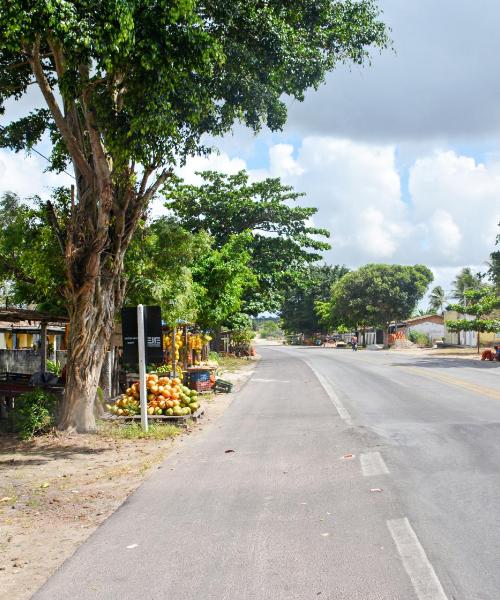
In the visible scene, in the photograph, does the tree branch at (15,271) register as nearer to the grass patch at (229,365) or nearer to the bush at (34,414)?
the bush at (34,414)

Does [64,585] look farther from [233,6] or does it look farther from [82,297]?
[233,6]

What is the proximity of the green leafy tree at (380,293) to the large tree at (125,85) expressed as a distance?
6099cm

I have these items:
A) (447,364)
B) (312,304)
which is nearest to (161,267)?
(447,364)

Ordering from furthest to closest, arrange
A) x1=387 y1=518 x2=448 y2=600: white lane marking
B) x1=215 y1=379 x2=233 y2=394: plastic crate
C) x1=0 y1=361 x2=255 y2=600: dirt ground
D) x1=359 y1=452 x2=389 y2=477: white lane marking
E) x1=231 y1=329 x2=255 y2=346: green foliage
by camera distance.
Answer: x1=231 y1=329 x2=255 y2=346: green foliage, x1=215 y1=379 x2=233 y2=394: plastic crate, x1=359 y1=452 x2=389 y2=477: white lane marking, x1=0 y1=361 x2=255 y2=600: dirt ground, x1=387 y1=518 x2=448 y2=600: white lane marking

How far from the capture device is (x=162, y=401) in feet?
45.5

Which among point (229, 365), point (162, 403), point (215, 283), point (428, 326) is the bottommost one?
point (229, 365)

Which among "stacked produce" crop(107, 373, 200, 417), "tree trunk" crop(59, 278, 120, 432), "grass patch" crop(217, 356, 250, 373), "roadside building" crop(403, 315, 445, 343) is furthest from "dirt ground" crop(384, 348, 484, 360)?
"tree trunk" crop(59, 278, 120, 432)

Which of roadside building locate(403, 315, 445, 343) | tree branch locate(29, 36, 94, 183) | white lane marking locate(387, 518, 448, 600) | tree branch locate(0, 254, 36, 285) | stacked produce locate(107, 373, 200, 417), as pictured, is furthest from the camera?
roadside building locate(403, 315, 445, 343)

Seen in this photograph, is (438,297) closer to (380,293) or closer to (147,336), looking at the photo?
(380,293)

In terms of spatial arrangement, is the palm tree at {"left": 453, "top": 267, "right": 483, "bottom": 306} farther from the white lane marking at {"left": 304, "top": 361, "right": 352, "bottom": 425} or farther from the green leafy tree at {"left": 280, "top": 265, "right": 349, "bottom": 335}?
the white lane marking at {"left": 304, "top": 361, "right": 352, "bottom": 425}

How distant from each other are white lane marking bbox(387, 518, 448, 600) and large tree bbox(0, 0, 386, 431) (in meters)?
7.01

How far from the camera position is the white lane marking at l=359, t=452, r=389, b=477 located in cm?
793

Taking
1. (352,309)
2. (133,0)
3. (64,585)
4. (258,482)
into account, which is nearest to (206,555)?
(64,585)

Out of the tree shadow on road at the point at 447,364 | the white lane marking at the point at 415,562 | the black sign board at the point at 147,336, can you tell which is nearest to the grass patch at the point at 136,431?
the black sign board at the point at 147,336
